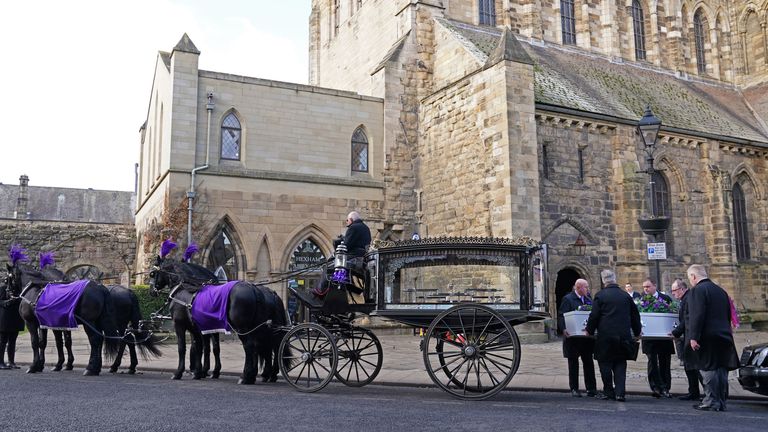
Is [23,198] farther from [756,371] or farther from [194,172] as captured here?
[756,371]

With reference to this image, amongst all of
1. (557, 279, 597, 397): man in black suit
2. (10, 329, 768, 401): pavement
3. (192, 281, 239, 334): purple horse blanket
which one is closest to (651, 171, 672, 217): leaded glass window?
(10, 329, 768, 401): pavement

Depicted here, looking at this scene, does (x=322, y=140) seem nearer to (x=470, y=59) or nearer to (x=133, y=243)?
(x=470, y=59)

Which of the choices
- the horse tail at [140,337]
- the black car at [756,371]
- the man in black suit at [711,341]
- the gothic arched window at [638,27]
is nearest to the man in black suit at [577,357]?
the man in black suit at [711,341]

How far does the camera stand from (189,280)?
32.9 feet

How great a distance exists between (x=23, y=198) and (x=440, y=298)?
57.8m

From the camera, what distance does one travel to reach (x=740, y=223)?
25594 millimetres

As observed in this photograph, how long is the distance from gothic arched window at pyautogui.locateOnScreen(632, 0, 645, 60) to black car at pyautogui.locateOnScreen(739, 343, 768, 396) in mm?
23630

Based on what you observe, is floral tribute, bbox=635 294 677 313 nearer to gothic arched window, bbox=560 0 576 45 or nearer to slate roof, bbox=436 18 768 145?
slate roof, bbox=436 18 768 145

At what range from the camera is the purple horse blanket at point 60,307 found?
33.9 ft

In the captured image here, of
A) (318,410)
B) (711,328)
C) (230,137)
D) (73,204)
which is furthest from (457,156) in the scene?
(73,204)

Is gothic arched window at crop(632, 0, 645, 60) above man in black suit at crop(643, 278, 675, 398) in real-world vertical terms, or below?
above

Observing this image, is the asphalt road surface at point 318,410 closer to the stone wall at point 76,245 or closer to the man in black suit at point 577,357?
the man in black suit at point 577,357

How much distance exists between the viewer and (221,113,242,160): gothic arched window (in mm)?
20453

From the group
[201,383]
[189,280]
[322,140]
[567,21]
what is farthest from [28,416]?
[567,21]
